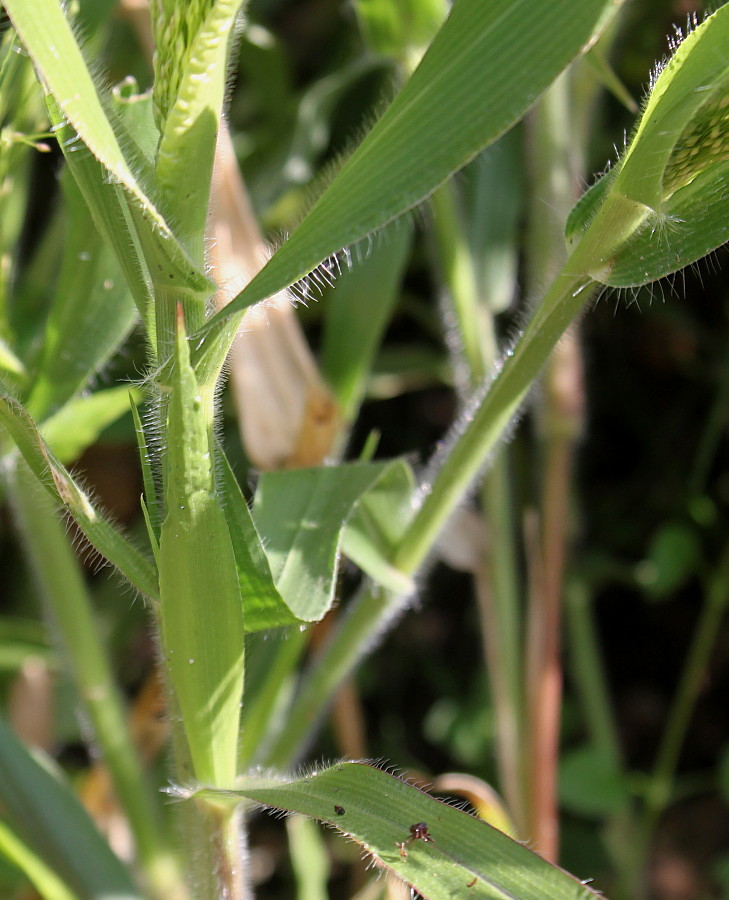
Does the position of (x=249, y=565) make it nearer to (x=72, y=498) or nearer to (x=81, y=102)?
(x=72, y=498)

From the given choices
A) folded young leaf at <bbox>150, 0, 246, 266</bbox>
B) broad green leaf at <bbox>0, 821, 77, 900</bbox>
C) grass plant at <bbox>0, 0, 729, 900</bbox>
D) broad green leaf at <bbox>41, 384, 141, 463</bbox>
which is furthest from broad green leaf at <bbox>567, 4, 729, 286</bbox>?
broad green leaf at <bbox>0, 821, 77, 900</bbox>

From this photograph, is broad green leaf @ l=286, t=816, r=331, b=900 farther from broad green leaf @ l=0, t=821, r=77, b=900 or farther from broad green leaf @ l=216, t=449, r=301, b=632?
broad green leaf @ l=216, t=449, r=301, b=632

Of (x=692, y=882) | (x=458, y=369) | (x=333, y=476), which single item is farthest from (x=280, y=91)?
(x=692, y=882)

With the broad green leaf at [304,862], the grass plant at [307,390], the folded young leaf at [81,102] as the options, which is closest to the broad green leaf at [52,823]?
the grass plant at [307,390]

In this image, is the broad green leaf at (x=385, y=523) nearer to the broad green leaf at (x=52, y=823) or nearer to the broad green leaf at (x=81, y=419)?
the broad green leaf at (x=81, y=419)

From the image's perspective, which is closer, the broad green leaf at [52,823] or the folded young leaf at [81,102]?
the folded young leaf at [81,102]

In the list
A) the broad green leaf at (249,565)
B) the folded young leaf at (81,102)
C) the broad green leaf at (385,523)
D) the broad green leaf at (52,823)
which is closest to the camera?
the folded young leaf at (81,102)

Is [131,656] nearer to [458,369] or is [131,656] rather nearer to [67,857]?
[67,857]
